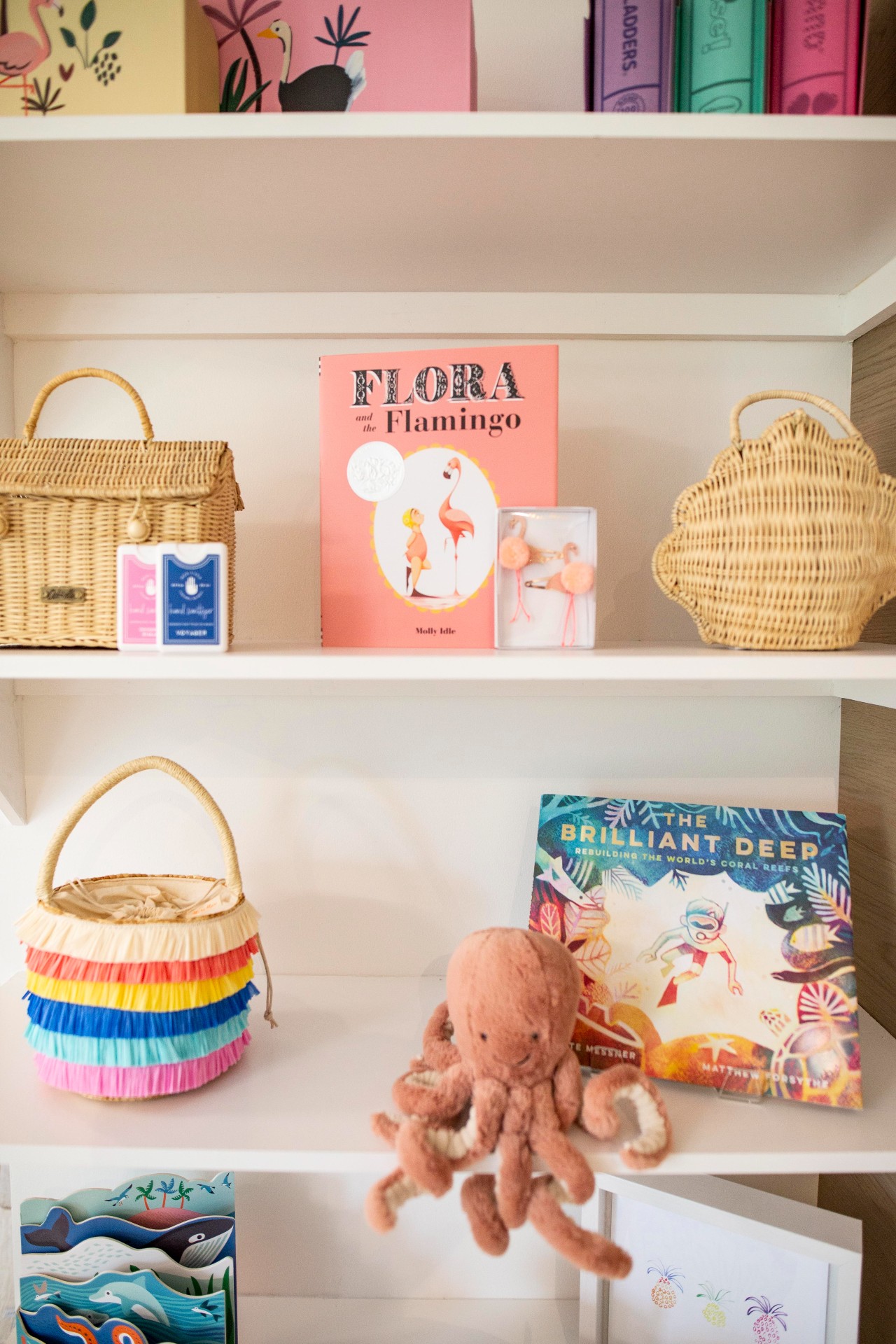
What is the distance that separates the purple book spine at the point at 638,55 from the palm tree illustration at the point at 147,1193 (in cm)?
129

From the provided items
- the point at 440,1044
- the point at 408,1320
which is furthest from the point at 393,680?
the point at 408,1320

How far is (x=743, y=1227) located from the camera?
0.93m

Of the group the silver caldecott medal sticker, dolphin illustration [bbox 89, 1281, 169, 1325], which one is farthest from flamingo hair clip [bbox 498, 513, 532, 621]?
dolphin illustration [bbox 89, 1281, 169, 1325]

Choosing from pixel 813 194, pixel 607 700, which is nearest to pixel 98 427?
pixel 607 700

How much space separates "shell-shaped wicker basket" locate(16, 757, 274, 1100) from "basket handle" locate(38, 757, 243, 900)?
5 cm

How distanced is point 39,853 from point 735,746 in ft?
2.98

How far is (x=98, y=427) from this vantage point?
107 centimetres

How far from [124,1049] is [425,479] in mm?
634

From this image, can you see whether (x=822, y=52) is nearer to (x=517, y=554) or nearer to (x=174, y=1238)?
(x=517, y=554)

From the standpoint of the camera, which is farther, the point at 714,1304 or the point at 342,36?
the point at 714,1304

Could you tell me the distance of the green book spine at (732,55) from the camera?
30.8 inches

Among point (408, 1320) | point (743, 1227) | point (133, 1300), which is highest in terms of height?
point (743, 1227)

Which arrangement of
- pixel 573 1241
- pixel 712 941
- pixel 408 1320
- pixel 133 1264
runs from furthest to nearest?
pixel 408 1320 < pixel 133 1264 < pixel 712 941 < pixel 573 1241

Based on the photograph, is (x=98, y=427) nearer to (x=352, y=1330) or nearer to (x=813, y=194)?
(x=813, y=194)
